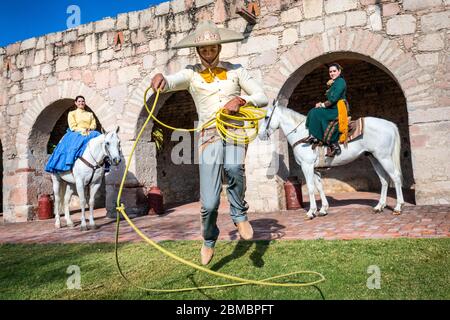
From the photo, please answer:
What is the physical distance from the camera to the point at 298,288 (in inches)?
94.8

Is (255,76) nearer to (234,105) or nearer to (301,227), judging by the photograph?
(301,227)

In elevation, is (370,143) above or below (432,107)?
below

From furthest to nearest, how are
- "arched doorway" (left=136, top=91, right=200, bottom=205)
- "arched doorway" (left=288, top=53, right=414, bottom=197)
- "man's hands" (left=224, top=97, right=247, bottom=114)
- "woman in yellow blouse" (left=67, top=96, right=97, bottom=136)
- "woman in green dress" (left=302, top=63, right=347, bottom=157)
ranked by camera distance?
"arched doorway" (left=136, top=91, right=200, bottom=205) < "arched doorway" (left=288, top=53, right=414, bottom=197) < "woman in yellow blouse" (left=67, top=96, right=97, bottom=136) < "woman in green dress" (left=302, top=63, right=347, bottom=157) < "man's hands" (left=224, top=97, right=247, bottom=114)

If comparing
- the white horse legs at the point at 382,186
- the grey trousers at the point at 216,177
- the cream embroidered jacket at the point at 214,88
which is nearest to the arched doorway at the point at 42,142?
the cream embroidered jacket at the point at 214,88

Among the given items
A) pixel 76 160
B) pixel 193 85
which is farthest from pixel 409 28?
pixel 76 160

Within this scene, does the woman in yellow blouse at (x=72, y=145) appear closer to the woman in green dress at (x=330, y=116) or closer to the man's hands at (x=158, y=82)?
the woman in green dress at (x=330, y=116)

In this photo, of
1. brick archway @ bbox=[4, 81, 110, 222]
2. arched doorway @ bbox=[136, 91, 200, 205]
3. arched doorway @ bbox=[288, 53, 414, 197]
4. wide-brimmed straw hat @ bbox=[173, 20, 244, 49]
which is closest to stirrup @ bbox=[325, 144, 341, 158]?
wide-brimmed straw hat @ bbox=[173, 20, 244, 49]

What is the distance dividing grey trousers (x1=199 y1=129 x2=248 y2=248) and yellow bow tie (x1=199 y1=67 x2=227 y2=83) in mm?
466

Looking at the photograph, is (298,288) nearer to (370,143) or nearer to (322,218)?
(322,218)

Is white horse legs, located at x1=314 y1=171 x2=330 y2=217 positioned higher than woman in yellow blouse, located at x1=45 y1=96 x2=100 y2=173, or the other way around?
woman in yellow blouse, located at x1=45 y1=96 x2=100 y2=173

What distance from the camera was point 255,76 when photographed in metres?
6.84

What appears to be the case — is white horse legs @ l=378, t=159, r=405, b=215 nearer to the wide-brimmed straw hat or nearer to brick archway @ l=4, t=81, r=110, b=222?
the wide-brimmed straw hat

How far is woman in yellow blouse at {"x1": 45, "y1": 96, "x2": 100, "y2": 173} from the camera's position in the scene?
6.18m

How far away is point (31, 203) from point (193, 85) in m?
7.33
